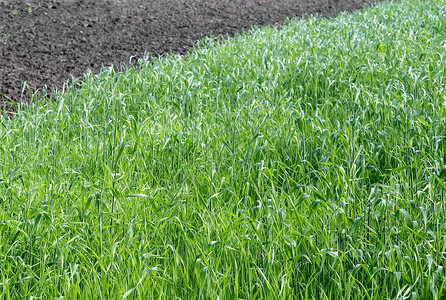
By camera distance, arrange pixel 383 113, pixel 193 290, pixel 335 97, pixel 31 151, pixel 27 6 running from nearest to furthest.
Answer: pixel 193 290, pixel 31 151, pixel 383 113, pixel 335 97, pixel 27 6

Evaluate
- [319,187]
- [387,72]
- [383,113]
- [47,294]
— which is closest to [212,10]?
[387,72]

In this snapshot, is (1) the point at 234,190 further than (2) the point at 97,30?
No

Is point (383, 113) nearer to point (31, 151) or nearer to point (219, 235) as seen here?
point (219, 235)

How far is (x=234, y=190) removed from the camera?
2.85 m

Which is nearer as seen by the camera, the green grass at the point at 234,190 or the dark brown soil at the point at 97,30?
the green grass at the point at 234,190

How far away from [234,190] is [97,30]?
257 inches

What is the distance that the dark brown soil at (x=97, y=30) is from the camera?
6465mm

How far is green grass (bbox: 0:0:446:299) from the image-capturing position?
6.91ft

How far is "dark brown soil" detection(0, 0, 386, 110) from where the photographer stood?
21.2 feet

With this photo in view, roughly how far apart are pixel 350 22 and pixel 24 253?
24.0 feet

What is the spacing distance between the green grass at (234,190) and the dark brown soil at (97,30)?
1766mm

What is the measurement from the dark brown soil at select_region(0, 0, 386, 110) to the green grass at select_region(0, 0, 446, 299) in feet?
5.80

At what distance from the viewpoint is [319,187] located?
284 centimetres

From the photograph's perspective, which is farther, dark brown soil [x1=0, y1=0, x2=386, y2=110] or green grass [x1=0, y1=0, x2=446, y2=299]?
dark brown soil [x1=0, y1=0, x2=386, y2=110]
